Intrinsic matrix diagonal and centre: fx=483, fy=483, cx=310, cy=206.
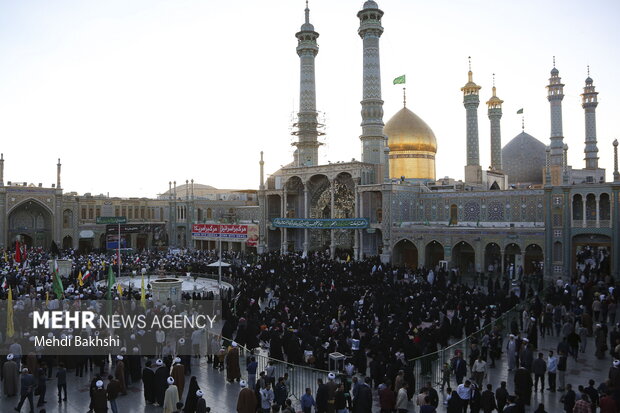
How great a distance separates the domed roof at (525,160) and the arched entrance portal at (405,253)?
1557 cm

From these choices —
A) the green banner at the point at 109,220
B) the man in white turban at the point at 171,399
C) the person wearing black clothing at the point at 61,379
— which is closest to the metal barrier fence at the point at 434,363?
the man in white turban at the point at 171,399

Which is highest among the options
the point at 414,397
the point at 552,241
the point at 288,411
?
the point at 552,241

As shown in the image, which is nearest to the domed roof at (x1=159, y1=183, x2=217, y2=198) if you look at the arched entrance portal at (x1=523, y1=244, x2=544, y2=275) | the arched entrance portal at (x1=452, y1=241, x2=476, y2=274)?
the arched entrance portal at (x1=452, y1=241, x2=476, y2=274)

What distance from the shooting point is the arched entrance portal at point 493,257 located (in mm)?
27438

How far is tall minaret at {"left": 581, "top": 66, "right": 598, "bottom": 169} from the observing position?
33.3 m

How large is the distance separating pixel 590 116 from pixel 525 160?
27.3ft

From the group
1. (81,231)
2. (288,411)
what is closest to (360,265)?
(288,411)

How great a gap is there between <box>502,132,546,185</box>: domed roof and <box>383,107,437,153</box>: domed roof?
269 inches

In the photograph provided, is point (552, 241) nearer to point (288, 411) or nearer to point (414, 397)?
point (414, 397)

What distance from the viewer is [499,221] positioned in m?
29.3

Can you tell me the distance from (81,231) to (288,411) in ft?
143

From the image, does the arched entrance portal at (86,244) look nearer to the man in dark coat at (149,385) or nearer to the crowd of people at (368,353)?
the crowd of people at (368,353)

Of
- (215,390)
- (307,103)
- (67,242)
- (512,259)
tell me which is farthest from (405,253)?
(67,242)

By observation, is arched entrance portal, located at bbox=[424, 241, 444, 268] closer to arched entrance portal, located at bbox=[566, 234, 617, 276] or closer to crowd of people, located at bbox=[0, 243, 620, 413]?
arched entrance portal, located at bbox=[566, 234, 617, 276]
